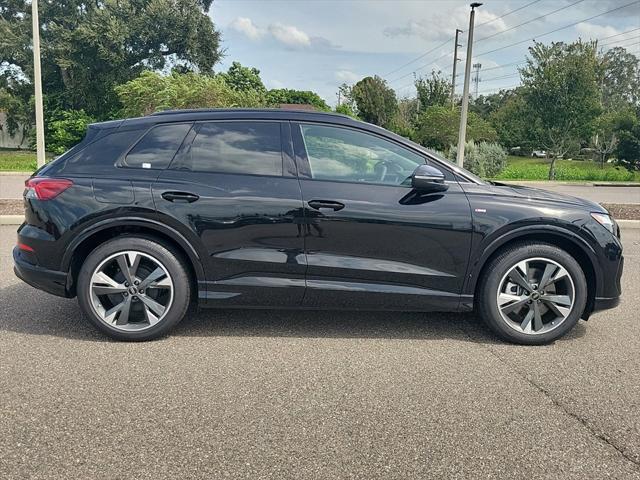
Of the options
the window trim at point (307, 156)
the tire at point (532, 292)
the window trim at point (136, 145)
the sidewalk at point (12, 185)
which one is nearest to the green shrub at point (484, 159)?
Answer: the sidewalk at point (12, 185)

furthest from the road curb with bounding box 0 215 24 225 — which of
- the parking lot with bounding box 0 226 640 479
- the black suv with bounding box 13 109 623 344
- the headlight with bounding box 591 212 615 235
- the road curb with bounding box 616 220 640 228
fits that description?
the road curb with bounding box 616 220 640 228

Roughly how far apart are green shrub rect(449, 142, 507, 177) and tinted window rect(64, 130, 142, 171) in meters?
19.2

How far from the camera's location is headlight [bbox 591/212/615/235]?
3982 mm

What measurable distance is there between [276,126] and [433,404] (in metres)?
2.34

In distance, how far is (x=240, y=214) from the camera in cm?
377

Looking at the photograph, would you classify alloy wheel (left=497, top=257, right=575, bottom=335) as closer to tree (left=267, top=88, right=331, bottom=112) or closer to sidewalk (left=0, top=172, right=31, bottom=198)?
sidewalk (left=0, top=172, right=31, bottom=198)

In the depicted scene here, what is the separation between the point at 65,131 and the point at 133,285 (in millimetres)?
34445

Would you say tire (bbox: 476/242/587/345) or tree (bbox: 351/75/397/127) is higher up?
tree (bbox: 351/75/397/127)

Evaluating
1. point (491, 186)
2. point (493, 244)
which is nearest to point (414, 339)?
point (493, 244)

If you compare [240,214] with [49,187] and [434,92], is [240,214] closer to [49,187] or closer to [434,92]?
[49,187]

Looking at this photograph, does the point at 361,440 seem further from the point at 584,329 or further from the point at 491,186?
the point at 584,329

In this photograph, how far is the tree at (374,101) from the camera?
1823 inches

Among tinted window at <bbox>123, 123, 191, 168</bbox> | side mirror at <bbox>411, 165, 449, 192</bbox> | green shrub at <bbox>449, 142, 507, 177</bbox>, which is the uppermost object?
green shrub at <bbox>449, 142, 507, 177</bbox>

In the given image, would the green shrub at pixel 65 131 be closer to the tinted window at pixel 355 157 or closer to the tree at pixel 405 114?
the tree at pixel 405 114
